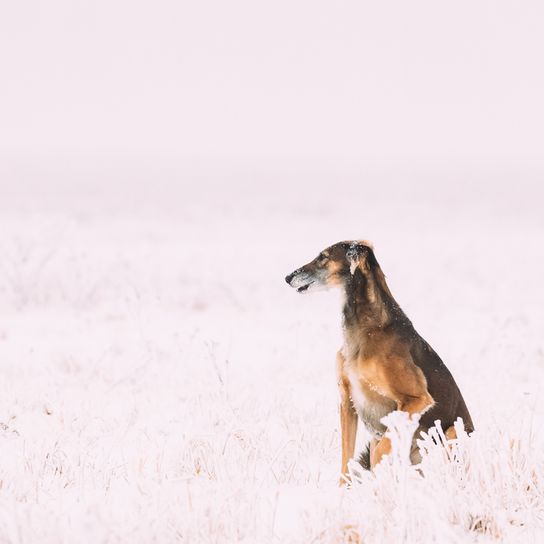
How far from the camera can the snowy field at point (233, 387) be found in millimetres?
3498

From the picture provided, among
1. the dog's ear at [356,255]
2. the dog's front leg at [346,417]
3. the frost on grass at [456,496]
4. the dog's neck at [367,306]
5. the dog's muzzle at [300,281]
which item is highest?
the dog's ear at [356,255]

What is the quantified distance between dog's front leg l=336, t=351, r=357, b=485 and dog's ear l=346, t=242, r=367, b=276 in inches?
20.4

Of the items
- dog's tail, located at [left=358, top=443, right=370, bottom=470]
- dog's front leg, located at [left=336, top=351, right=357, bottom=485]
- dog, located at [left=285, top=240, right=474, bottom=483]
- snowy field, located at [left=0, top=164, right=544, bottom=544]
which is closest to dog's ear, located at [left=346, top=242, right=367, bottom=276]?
dog, located at [left=285, top=240, right=474, bottom=483]

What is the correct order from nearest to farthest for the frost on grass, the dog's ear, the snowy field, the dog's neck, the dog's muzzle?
the frost on grass < the snowy field < the dog's neck < the dog's ear < the dog's muzzle

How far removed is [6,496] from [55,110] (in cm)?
9190

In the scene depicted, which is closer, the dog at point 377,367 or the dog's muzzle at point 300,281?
the dog at point 377,367

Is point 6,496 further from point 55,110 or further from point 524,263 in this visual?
point 55,110

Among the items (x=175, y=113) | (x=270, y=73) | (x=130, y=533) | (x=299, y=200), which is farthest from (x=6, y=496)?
(x=270, y=73)

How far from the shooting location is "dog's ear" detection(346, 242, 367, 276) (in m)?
4.54

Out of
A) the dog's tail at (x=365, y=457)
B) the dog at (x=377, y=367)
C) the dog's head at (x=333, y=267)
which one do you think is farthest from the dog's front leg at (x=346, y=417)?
the dog's head at (x=333, y=267)

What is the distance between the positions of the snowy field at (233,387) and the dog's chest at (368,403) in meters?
0.40

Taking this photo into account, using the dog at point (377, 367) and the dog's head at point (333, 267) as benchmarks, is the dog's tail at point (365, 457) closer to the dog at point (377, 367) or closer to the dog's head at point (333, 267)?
the dog at point (377, 367)

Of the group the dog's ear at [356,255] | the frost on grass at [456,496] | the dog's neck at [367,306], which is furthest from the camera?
the dog's ear at [356,255]

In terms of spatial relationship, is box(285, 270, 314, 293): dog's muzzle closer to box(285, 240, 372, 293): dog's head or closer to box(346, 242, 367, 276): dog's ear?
box(285, 240, 372, 293): dog's head
